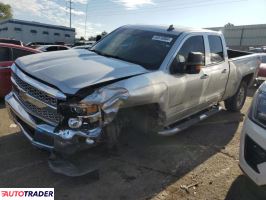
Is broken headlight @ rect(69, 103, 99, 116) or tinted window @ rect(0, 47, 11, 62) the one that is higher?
broken headlight @ rect(69, 103, 99, 116)

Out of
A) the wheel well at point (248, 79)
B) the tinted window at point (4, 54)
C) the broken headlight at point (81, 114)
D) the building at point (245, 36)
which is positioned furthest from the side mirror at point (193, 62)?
the building at point (245, 36)

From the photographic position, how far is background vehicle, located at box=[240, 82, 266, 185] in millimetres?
3293

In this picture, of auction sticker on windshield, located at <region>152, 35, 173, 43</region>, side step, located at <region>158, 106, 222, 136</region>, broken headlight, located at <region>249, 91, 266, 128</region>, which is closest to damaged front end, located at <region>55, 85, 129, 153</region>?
side step, located at <region>158, 106, 222, 136</region>

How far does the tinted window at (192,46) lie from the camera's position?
521 cm

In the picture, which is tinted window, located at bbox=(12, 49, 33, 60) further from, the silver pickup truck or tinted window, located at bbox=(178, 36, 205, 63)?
tinted window, located at bbox=(178, 36, 205, 63)

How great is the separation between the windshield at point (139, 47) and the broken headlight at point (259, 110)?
5.03 ft

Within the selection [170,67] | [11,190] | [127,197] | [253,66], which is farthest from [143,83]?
[253,66]

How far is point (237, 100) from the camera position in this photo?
25.9 feet

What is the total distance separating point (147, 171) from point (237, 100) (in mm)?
4219

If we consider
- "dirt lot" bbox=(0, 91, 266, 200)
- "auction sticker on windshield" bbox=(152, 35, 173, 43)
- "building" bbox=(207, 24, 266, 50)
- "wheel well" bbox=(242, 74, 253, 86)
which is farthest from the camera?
"building" bbox=(207, 24, 266, 50)

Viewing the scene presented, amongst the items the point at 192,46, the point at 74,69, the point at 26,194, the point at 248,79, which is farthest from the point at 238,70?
the point at 26,194

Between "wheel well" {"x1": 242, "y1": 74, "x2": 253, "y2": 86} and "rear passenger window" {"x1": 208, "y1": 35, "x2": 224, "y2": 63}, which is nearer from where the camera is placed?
"rear passenger window" {"x1": 208, "y1": 35, "x2": 224, "y2": 63}

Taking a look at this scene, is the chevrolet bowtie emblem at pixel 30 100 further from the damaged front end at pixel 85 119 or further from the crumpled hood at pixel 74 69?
the damaged front end at pixel 85 119

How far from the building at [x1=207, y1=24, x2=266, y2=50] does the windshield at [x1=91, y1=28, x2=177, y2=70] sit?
140 ft
